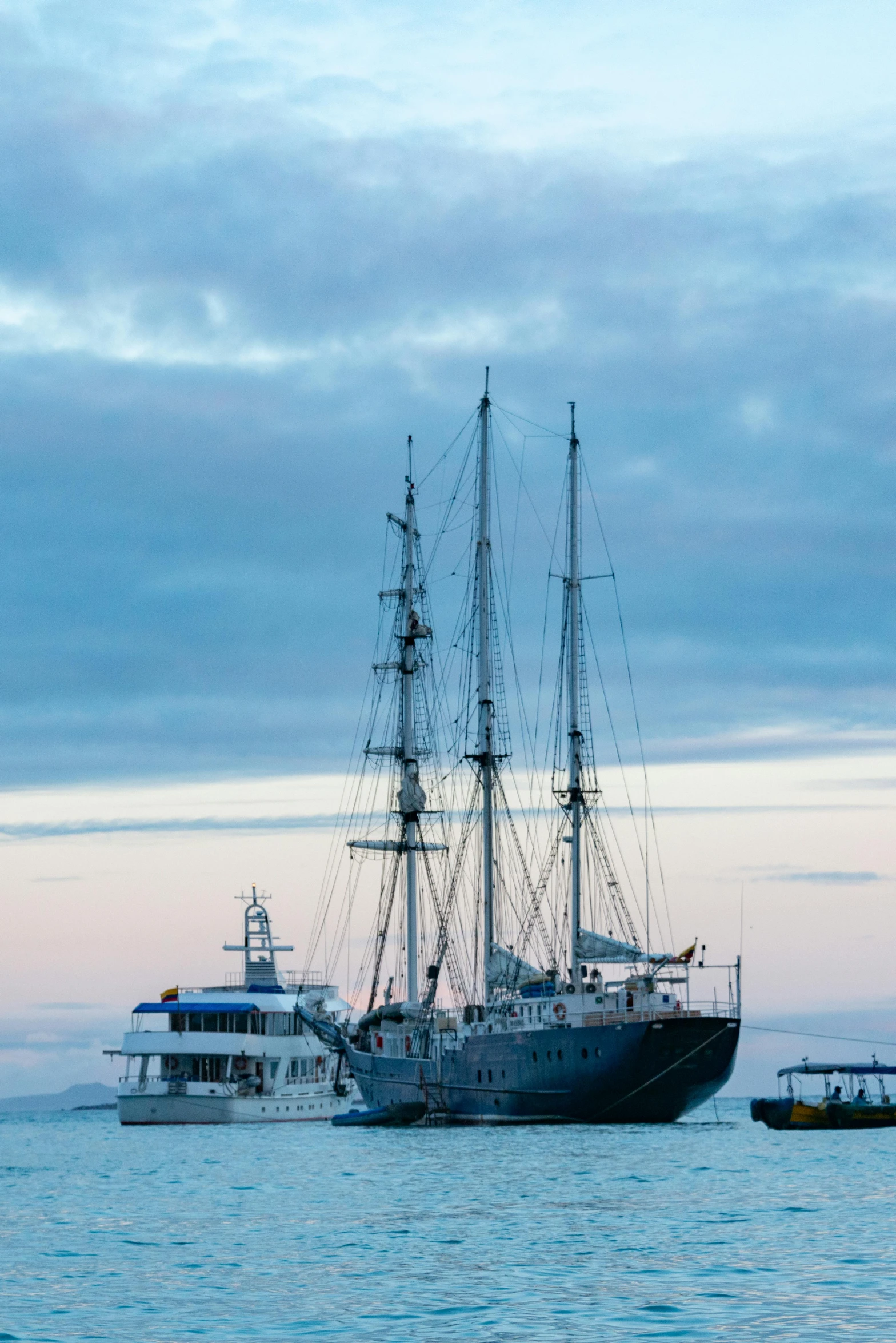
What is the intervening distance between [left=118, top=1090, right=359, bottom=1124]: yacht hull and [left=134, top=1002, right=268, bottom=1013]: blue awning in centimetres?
599

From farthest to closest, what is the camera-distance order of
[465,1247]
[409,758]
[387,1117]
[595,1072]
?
[409,758]
[387,1117]
[595,1072]
[465,1247]

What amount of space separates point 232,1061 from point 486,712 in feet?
121

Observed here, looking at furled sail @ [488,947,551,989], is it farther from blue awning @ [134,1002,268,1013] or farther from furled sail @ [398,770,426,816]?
blue awning @ [134,1002,268,1013]

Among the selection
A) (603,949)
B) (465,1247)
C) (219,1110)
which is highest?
(603,949)

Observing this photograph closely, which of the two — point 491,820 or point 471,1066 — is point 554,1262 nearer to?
point 471,1066

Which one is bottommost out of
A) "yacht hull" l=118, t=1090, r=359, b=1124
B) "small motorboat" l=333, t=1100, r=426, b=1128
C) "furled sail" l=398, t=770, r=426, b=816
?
"yacht hull" l=118, t=1090, r=359, b=1124

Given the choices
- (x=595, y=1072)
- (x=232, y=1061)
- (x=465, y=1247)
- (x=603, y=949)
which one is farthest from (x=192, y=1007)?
(x=465, y=1247)

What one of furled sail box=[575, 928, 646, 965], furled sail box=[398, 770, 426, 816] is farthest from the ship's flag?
furled sail box=[398, 770, 426, 816]

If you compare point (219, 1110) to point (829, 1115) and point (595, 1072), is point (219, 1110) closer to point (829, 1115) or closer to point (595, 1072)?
point (829, 1115)

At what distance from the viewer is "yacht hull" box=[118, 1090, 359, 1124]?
125312 mm

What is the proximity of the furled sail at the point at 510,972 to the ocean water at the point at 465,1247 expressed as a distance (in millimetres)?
20532

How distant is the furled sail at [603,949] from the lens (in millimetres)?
95875

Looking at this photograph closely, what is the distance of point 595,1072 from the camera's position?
87625 millimetres

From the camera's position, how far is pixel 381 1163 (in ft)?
241
